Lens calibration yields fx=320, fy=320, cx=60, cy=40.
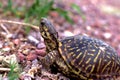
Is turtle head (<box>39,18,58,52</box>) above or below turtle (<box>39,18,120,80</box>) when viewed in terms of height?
above

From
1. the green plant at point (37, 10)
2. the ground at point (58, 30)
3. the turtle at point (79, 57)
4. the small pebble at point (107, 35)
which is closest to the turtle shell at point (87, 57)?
the turtle at point (79, 57)

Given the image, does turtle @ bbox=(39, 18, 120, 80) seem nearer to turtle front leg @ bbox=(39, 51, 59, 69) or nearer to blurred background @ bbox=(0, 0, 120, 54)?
turtle front leg @ bbox=(39, 51, 59, 69)

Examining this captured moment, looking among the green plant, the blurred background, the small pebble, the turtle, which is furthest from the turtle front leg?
the small pebble

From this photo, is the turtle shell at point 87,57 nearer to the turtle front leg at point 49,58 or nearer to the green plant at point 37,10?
the turtle front leg at point 49,58

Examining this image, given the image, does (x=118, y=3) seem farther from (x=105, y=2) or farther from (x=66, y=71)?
(x=66, y=71)

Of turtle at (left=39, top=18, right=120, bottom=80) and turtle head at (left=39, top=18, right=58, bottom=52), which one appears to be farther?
turtle head at (left=39, top=18, right=58, bottom=52)

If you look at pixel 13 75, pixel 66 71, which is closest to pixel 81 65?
pixel 66 71
